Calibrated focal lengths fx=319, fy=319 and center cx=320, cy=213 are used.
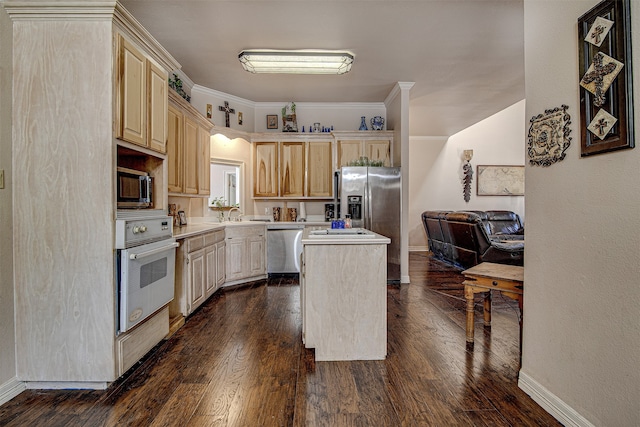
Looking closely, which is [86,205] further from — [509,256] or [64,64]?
[509,256]

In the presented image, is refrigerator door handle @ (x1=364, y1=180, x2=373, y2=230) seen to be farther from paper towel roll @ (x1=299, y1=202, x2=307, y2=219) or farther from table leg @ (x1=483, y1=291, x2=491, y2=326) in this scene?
table leg @ (x1=483, y1=291, x2=491, y2=326)

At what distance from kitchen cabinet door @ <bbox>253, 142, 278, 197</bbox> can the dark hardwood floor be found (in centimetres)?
257

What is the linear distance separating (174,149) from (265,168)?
1.92m

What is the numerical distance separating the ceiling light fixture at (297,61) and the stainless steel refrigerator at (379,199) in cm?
138

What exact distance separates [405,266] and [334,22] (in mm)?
3202

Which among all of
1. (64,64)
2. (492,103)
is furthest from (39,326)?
(492,103)

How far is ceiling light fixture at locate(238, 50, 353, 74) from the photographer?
3.52 m

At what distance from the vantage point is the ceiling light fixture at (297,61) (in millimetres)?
3521

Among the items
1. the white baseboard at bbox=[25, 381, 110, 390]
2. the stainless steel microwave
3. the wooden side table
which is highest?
the stainless steel microwave

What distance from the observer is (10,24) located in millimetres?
1905

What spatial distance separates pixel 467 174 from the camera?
787cm

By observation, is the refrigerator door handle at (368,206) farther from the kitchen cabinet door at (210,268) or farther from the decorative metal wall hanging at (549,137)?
the decorative metal wall hanging at (549,137)

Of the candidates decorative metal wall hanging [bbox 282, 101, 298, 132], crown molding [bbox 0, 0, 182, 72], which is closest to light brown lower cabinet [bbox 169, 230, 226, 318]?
crown molding [bbox 0, 0, 182, 72]

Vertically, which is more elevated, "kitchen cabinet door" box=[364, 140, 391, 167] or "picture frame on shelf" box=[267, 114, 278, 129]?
"picture frame on shelf" box=[267, 114, 278, 129]
